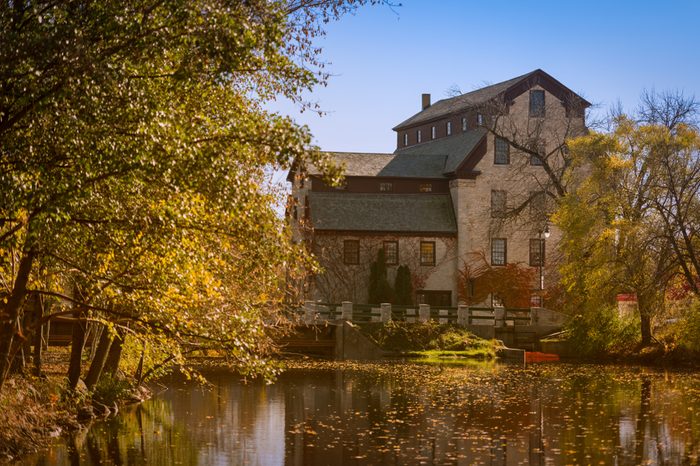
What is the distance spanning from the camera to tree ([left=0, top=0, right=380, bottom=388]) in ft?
42.6

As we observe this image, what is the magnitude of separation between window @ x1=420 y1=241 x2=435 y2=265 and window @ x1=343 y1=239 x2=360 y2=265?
12.8ft

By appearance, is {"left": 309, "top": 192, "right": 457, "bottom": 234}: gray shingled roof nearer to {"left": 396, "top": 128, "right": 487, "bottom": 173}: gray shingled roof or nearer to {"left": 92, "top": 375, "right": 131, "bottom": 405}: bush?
{"left": 396, "top": 128, "right": 487, "bottom": 173}: gray shingled roof

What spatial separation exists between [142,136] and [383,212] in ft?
167

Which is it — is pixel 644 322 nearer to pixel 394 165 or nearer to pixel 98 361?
pixel 394 165

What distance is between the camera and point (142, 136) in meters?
13.5

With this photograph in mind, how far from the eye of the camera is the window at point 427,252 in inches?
2503

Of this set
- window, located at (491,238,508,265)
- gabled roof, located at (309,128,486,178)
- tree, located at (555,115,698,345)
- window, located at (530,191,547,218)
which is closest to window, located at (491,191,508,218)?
window, located at (491,238,508,265)

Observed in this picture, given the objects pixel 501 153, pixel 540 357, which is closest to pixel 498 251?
pixel 501 153

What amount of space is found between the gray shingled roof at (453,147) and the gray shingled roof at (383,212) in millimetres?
2374

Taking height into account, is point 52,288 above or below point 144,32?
below

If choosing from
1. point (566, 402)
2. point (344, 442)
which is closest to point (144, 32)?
point (344, 442)

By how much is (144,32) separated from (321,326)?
38824 mm

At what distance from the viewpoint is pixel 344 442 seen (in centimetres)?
2000

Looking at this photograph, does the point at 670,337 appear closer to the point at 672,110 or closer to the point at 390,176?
the point at 672,110
